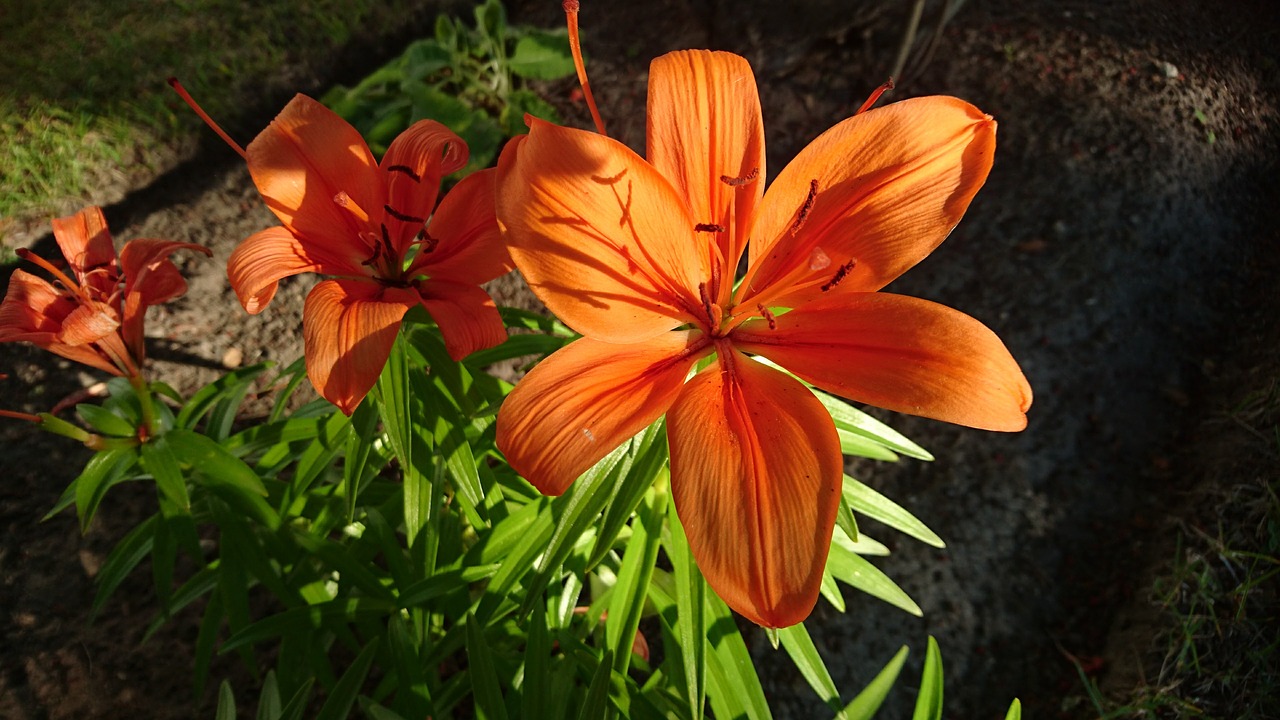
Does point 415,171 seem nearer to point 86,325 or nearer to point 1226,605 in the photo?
point 86,325

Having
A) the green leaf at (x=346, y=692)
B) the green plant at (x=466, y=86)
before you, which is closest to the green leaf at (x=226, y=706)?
the green leaf at (x=346, y=692)

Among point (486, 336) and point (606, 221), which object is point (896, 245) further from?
point (486, 336)

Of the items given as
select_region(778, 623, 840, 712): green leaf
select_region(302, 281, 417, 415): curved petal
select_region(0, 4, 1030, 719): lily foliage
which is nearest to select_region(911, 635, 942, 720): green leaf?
Answer: select_region(0, 4, 1030, 719): lily foliage

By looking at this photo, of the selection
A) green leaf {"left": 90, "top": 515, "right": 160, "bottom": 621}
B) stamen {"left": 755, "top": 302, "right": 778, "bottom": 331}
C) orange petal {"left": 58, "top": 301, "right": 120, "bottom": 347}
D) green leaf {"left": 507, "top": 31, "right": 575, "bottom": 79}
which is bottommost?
green leaf {"left": 90, "top": 515, "right": 160, "bottom": 621}

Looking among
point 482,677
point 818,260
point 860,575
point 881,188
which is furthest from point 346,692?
point 881,188

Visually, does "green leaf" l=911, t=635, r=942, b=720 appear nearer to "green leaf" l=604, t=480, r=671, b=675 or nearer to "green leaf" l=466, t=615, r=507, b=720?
"green leaf" l=604, t=480, r=671, b=675
